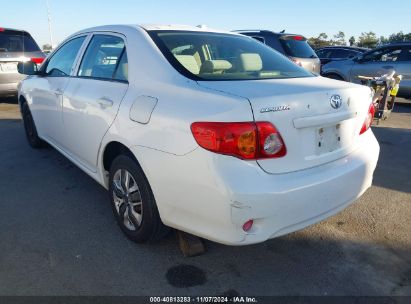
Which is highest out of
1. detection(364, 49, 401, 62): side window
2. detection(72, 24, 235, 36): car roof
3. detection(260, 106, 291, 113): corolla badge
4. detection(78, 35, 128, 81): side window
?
detection(72, 24, 235, 36): car roof

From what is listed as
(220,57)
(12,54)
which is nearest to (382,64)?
(220,57)

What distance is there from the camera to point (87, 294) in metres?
2.35

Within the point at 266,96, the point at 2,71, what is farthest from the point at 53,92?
the point at 2,71

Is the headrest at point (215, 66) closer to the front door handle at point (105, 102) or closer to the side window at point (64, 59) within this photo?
the front door handle at point (105, 102)

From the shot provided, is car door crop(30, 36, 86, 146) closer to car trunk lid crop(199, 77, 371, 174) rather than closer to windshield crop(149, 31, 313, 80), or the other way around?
windshield crop(149, 31, 313, 80)

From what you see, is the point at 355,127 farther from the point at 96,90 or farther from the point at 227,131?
the point at 96,90

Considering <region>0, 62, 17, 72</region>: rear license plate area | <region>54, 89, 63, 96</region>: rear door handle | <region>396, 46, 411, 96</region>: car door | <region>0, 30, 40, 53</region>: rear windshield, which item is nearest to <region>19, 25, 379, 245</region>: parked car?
<region>54, 89, 63, 96</region>: rear door handle

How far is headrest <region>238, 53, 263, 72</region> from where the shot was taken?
293cm

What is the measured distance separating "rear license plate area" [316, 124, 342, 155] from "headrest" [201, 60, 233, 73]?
87 cm

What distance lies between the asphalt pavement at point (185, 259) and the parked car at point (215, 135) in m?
0.30

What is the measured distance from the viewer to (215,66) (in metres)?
2.78

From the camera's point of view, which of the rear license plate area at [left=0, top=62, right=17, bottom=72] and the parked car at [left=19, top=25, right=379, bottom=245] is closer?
the parked car at [left=19, top=25, right=379, bottom=245]

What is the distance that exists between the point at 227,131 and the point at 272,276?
1105 millimetres

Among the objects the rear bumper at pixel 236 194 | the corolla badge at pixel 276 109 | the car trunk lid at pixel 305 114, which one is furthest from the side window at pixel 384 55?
the corolla badge at pixel 276 109
